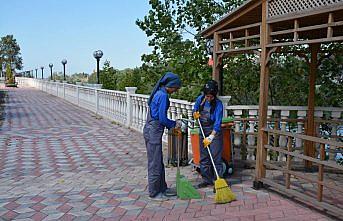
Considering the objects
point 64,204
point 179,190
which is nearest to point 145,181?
point 179,190

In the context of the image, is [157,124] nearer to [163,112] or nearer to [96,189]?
[163,112]

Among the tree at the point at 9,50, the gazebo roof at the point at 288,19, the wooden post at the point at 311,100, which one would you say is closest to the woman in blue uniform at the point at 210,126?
the gazebo roof at the point at 288,19

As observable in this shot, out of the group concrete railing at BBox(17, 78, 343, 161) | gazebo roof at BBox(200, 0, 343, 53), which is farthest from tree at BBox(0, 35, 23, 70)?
gazebo roof at BBox(200, 0, 343, 53)

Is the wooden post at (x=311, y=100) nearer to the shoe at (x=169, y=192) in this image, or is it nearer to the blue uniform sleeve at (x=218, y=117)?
the blue uniform sleeve at (x=218, y=117)

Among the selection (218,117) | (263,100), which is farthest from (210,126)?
(263,100)

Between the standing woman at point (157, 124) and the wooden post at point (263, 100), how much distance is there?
3.67ft

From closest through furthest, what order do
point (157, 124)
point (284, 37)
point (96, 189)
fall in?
1. point (157, 124)
2. point (96, 189)
3. point (284, 37)

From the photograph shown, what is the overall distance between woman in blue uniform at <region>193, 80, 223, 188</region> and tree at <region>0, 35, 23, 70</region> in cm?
6324

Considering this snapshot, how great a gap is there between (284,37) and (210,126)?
93.4 inches

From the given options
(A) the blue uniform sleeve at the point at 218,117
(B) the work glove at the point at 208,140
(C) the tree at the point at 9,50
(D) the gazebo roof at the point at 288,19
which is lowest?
(B) the work glove at the point at 208,140

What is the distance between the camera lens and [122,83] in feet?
55.7

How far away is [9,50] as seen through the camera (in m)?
63.1

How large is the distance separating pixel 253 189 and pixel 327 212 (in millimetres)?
1086

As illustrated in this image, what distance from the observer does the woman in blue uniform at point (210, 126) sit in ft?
15.6
